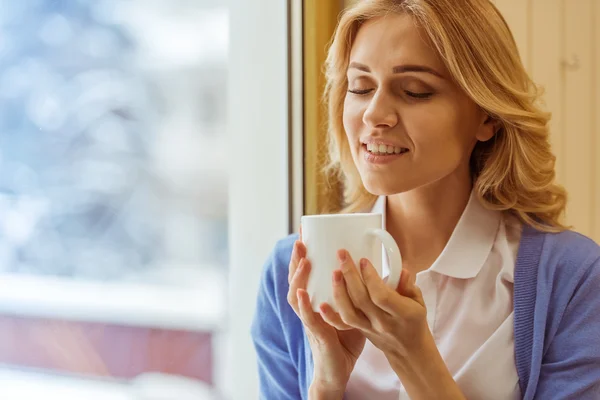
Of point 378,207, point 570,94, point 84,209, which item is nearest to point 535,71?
point 570,94

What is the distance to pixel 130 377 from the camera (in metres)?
1.46

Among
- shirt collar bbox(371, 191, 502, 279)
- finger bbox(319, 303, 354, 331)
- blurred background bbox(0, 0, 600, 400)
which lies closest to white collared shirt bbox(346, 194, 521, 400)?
shirt collar bbox(371, 191, 502, 279)

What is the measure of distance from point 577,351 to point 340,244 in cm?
42

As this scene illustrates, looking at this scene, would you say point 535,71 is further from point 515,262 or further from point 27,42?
point 27,42

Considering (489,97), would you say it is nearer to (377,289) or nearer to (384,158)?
(384,158)

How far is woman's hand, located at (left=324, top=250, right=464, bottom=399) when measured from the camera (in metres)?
0.76

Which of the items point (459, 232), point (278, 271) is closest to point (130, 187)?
point (278, 271)

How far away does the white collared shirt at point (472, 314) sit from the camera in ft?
3.13

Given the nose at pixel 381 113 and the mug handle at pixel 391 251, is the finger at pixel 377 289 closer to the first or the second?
the mug handle at pixel 391 251

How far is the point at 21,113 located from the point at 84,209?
25 cm

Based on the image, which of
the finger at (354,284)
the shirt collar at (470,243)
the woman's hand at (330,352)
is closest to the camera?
the finger at (354,284)

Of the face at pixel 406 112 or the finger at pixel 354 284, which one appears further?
the face at pixel 406 112

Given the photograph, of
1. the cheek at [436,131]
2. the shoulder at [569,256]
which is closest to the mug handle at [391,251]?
the cheek at [436,131]

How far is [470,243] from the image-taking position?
3.45 feet
